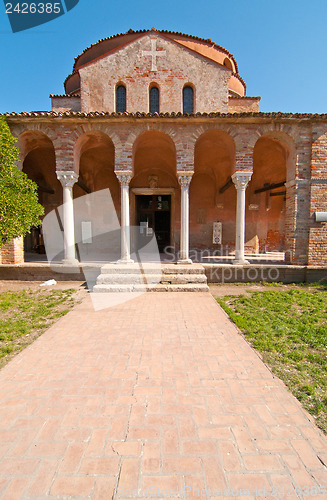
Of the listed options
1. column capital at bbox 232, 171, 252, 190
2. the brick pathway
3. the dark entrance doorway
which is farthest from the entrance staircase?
the dark entrance doorway

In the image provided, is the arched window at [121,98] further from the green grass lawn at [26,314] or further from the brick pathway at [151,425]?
the brick pathway at [151,425]

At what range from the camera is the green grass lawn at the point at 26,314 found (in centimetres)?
408

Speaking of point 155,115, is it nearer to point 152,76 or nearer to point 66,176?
point 66,176

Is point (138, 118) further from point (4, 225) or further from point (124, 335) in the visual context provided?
point (124, 335)

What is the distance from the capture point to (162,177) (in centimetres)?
1308

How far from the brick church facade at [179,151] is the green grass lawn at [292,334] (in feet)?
8.42

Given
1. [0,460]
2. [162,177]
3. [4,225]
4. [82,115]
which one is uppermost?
[82,115]

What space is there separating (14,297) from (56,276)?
211 centimetres

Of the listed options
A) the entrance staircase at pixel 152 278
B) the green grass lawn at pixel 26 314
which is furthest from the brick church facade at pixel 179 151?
the green grass lawn at pixel 26 314

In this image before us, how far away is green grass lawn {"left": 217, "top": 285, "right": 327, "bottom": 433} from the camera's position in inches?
113

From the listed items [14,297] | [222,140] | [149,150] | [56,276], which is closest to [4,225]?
[14,297]

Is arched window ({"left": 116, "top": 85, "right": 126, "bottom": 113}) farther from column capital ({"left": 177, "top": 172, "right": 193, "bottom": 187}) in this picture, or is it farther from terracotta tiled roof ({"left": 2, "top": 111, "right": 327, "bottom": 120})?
column capital ({"left": 177, "top": 172, "right": 193, "bottom": 187})

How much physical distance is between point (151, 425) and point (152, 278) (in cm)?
542

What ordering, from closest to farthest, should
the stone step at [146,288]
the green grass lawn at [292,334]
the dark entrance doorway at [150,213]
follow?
the green grass lawn at [292,334]
the stone step at [146,288]
the dark entrance doorway at [150,213]
